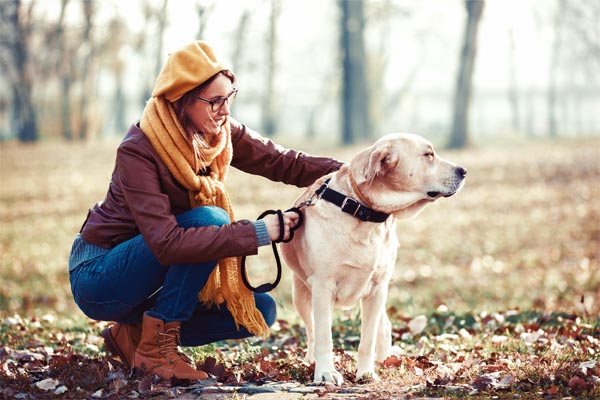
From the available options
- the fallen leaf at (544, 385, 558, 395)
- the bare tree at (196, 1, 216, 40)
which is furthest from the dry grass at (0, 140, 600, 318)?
the bare tree at (196, 1, 216, 40)

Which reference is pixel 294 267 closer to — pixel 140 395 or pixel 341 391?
pixel 341 391

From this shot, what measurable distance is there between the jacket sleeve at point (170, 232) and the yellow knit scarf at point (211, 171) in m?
0.17

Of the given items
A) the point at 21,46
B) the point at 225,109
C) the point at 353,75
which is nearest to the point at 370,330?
the point at 225,109

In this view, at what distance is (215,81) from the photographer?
13.3ft

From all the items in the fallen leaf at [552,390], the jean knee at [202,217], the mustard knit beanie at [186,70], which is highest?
the mustard knit beanie at [186,70]

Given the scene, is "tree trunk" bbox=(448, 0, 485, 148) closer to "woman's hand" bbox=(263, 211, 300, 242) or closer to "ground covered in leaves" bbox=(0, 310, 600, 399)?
"ground covered in leaves" bbox=(0, 310, 600, 399)

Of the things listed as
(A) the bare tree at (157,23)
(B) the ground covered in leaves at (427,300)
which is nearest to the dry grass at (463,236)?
(B) the ground covered in leaves at (427,300)

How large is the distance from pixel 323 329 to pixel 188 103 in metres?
1.35

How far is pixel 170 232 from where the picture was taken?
12.9 ft

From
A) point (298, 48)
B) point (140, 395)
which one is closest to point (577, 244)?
point (140, 395)

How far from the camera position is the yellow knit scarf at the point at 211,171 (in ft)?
13.4

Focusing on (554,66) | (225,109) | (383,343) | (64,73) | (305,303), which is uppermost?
(554,66)

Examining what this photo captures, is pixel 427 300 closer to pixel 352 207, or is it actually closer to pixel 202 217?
pixel 352 207

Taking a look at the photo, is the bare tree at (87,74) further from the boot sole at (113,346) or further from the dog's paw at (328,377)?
the dog's paw at (328,377)
